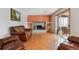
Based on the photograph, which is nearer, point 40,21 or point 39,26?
point 40,21

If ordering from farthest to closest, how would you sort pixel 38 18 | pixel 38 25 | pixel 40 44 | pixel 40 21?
1. pixel 38 25
2. pixel 40 21
3. pixel 38 18
4. pixel 40 44

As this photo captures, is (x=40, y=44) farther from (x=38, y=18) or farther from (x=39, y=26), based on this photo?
(x=39, y=26)

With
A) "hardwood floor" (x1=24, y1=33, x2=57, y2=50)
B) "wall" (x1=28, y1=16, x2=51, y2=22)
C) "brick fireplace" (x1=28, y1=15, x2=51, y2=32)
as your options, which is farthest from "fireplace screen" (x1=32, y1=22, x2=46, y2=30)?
"hardwood floor" (x1=24, y1=33, x2=57, y2=50)

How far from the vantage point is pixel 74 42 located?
5.97 ft

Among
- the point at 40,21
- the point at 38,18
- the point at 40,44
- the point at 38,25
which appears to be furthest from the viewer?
the point at 38,25

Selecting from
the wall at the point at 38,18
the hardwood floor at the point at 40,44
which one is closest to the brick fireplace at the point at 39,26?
the wall at the point at 38,18

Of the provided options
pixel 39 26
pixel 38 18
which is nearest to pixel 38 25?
pixel 39 26

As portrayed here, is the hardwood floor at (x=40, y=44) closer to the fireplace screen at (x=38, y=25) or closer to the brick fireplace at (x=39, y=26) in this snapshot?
the brick fireplace at (x=39, y=26)

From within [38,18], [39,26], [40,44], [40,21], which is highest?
[38,18]

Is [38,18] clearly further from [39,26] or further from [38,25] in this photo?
[39,26]

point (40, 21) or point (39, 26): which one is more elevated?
point (40, 21)
